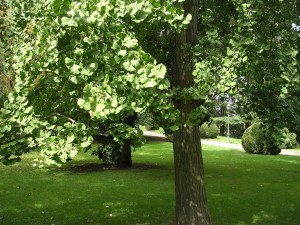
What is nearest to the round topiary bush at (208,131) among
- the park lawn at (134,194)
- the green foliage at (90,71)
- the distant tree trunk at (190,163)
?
the park lawn at (134,194)

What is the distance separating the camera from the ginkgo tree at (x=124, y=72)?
387cm

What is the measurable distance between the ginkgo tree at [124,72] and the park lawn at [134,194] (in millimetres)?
3115

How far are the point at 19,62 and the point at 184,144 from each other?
4.16 meters

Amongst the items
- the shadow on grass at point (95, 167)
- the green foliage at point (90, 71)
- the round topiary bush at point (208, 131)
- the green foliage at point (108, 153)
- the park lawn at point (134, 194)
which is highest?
the green foliage at point (90, 71)

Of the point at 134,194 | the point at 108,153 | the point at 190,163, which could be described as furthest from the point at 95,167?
the point at 190,163

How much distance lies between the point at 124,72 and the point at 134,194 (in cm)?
994

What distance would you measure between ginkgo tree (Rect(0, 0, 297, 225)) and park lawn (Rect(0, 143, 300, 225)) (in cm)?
312

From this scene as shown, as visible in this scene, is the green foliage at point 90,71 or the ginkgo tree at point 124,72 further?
the ginkgo tree at point 124,72

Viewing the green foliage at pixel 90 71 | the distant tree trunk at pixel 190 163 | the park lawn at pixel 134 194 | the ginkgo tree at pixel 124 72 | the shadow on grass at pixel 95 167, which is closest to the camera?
the green foliage at pixel 90 71

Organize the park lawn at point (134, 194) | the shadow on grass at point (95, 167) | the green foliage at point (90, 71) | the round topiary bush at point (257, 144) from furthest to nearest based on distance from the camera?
the round topiary bush at point (257, 144) → the shadow on grass at point (95, 167) → the park lawn at point (134, 194) → the green foliage at point (90, 71)

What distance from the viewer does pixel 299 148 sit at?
35625mm

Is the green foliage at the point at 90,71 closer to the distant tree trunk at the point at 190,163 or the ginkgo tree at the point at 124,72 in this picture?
the ginkgo tree at the point at 124,72

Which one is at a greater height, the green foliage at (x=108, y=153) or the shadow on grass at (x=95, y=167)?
the green foliage at (x=108, y=153)

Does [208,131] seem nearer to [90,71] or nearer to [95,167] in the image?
[95,167]
